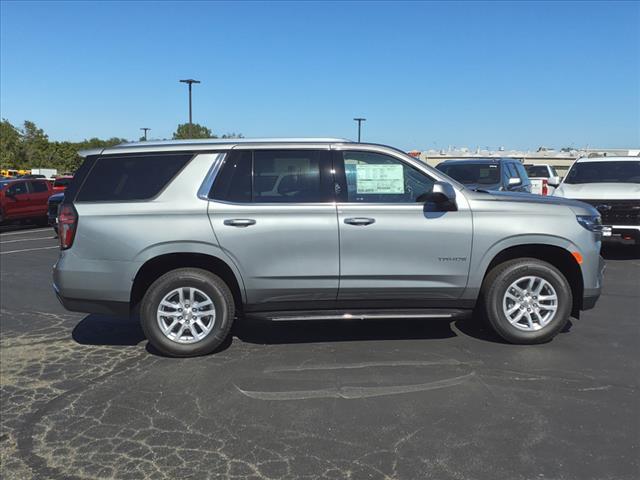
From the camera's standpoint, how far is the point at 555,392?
13.4 feet

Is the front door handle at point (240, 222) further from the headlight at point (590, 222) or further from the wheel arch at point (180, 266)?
the headlight at point (590, 222)

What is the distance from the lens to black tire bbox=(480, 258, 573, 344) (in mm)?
4977

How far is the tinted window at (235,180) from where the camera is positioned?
4.86m

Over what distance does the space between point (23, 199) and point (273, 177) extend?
53.4 feet

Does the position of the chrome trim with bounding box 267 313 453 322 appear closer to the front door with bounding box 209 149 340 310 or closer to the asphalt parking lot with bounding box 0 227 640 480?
the front door with bounding box 209 149 340 310

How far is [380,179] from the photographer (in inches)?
196

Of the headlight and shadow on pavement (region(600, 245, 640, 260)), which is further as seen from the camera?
shadow on pavement (region(600, 245, 640, 260))

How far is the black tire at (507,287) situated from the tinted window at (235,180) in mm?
2305

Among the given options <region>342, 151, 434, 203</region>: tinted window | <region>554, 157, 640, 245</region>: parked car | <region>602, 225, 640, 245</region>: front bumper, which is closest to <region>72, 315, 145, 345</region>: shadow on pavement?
<region>342, 151, 434, 203</region>: tinted window

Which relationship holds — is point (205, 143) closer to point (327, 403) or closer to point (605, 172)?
point (327, 403)

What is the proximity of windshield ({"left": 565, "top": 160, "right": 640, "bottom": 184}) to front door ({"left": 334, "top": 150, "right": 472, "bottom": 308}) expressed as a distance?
7.36 metres

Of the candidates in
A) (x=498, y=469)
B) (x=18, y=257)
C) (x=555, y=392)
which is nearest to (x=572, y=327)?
(x=555, y=392)

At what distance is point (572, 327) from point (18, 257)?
1049 cm

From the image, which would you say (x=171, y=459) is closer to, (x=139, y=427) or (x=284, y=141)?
(x=139, y=427)
